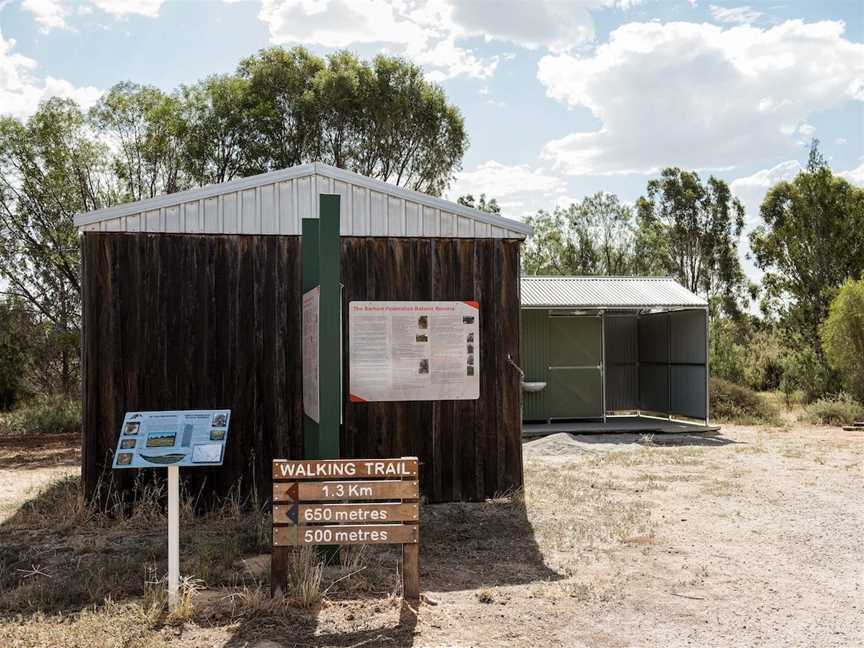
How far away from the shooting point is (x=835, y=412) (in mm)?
17109

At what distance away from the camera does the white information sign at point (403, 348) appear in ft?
27.2

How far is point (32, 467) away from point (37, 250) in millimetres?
9477

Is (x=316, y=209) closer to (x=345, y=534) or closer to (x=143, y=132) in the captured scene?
(x=345, y=534)

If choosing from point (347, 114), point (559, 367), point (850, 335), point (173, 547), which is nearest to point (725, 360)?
point (850, 335)

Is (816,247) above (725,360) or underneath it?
above

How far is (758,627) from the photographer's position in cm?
496

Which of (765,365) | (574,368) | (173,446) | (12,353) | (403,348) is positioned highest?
(403,348)

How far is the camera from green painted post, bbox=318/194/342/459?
5809mm

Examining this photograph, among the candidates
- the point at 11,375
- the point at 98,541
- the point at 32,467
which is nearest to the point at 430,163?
the point at 11,375

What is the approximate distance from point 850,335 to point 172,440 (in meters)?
17.1

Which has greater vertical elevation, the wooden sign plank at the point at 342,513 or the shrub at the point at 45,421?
the wooden sign plank at the point at 342,513

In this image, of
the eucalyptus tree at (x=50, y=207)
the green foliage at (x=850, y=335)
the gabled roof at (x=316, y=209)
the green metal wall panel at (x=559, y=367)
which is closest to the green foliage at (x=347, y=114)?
the eucalyptus tree at (x=50, y=207)

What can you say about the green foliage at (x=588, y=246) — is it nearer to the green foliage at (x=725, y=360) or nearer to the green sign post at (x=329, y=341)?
the green foliage at (x=725, y=360)

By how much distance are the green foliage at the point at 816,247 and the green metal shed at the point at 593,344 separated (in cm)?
682
